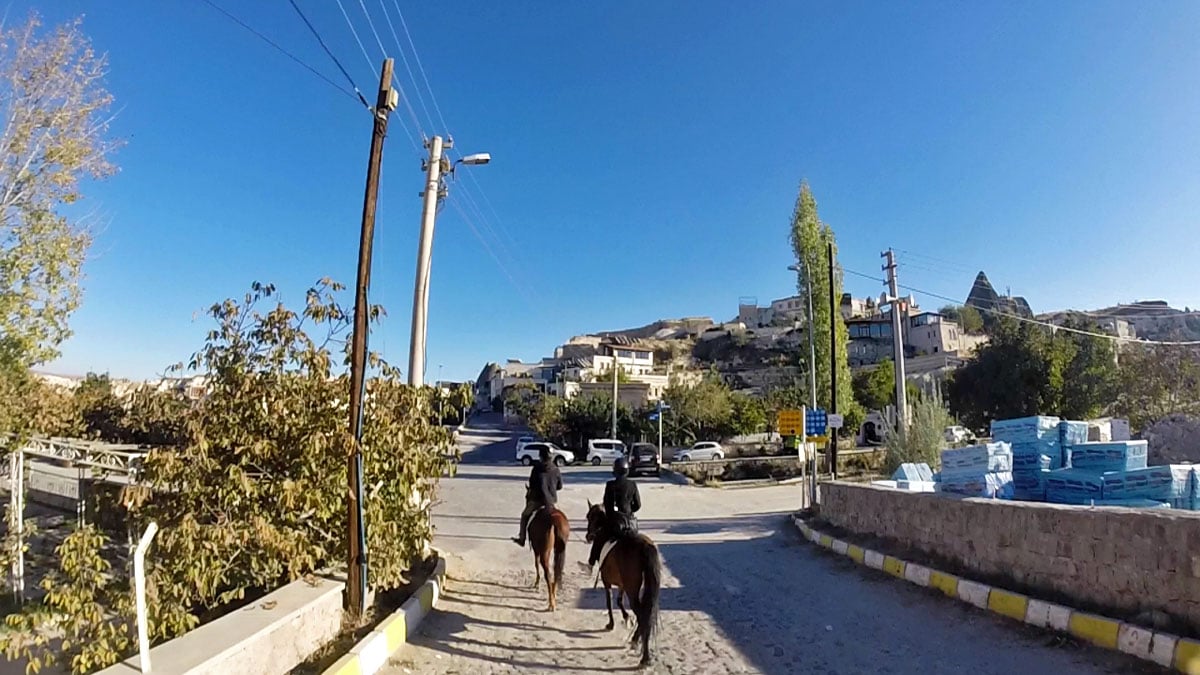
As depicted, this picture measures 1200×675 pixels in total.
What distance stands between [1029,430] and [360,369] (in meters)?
12.5

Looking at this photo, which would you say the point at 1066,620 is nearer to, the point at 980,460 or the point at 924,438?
the point at 980,460

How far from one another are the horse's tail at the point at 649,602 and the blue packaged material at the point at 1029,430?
9.58m

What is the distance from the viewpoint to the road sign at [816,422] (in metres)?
20.0

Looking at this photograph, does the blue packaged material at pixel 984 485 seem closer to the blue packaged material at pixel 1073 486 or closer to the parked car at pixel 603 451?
the blue packaged material at pixel 1073 486

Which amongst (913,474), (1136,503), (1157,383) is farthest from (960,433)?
(1136,503)

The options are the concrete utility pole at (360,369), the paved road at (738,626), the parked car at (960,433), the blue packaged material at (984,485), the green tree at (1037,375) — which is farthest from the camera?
the parked car at (960,433)

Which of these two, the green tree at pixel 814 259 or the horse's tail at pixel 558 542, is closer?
the horse's tail at pixel 558 542

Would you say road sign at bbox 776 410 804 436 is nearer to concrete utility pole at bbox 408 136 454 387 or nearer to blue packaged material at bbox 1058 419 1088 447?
blue packaged material at bbox 1058 419 1088 447

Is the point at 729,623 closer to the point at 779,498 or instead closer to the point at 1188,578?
the point at 1188,578

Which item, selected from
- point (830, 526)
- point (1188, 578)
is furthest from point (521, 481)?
point (1188, 578)

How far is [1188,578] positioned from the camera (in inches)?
243

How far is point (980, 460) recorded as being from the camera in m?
12.2

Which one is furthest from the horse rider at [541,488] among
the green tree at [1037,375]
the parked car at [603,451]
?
the parked car at [603,451]

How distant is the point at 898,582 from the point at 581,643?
5.50 m
